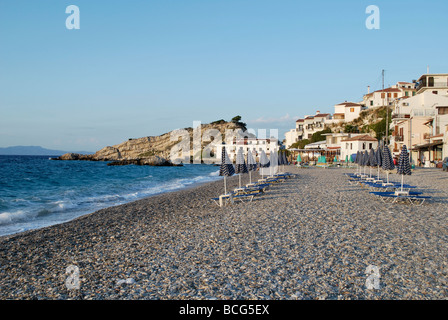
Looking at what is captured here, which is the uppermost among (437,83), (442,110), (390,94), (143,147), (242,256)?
(390,94)

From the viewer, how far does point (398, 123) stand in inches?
1843

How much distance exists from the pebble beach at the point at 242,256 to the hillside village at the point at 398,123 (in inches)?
1020

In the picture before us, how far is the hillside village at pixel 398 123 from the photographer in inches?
1523

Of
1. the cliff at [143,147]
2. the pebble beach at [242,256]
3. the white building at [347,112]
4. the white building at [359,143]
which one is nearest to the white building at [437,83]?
the white building at [359,143]

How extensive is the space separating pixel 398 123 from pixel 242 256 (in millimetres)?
46337

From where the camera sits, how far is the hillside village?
38.7 metres

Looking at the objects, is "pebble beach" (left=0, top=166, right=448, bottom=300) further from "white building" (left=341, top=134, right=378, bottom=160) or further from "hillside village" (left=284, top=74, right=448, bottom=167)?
"white building" (left=341, top=134, right=378, bottom=160)

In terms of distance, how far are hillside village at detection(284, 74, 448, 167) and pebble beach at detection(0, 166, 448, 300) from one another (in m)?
25.9

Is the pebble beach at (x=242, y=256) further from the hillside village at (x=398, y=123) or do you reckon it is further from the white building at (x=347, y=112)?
the white building at (x=347, y=112)

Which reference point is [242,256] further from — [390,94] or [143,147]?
[143,147]

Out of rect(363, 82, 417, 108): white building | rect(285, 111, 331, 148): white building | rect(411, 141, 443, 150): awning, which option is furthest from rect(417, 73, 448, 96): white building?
rect(285, 111, 331, 148): white building

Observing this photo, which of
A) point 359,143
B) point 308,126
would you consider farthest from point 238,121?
point 359,143

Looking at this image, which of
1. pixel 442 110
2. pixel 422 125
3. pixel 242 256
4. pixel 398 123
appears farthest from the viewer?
pixel 398 123
